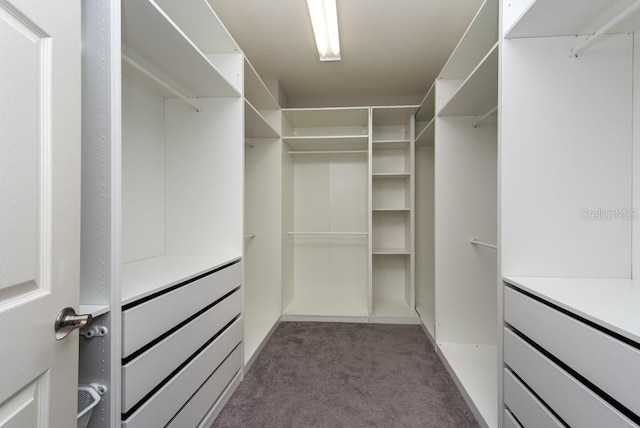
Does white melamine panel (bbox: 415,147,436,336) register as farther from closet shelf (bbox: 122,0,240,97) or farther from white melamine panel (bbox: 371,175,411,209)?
closet shelf (bbox: 122,0,240,97)

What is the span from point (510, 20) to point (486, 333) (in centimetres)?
222

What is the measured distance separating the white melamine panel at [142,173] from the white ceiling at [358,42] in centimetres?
99

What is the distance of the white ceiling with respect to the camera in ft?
6.94

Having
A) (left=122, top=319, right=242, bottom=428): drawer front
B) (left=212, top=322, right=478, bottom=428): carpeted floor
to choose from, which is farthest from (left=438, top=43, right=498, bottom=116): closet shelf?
(left=122, top=319, right=242, bottom=428): drawer front

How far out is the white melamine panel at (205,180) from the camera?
1899mm

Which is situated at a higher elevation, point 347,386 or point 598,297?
point 598,297

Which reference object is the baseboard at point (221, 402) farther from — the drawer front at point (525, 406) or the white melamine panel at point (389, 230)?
the white melamine panel at point (389, 230)

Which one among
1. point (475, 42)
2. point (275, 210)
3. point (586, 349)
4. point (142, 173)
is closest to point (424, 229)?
point (275, 210)

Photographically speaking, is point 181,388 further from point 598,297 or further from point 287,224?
point 287,224

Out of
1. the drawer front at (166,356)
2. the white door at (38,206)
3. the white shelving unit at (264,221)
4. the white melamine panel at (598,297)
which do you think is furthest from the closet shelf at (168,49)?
the white melamine panel at (598,297)

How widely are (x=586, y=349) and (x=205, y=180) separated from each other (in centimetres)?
201

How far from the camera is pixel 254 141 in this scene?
302 centimetres

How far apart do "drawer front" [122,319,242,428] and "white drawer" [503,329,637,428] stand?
1.49 m

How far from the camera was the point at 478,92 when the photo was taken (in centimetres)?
194
